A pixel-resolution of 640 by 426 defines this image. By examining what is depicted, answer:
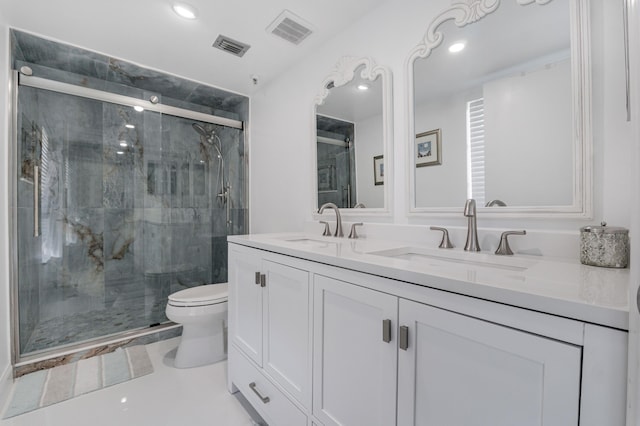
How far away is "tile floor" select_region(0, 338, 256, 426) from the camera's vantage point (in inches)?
56.8

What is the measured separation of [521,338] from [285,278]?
0.85m

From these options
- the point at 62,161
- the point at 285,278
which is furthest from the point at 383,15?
the point at 62,161

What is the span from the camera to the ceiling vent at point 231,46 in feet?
6.43

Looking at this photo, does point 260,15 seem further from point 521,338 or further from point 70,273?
point 70,273

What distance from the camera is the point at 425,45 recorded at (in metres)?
1.41

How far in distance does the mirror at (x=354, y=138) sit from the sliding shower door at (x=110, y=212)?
1208mm

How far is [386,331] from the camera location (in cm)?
79

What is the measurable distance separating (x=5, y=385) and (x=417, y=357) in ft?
7.70

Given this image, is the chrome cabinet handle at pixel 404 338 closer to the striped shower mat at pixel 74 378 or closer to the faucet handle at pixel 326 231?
the faucet handle at pixel 326 231

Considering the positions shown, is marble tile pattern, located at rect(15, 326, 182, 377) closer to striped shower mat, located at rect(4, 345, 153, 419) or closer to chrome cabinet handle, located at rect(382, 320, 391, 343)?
striped shower mat, located at rect(4, 345, 153, 419)

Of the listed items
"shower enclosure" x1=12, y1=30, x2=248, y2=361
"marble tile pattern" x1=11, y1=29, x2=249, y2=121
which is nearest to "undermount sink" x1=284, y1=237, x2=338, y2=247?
"shower enclosure" x1=12, y1=30, x2=248, y2=361

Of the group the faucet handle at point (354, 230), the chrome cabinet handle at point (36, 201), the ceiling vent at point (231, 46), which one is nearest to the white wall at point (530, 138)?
the faucet handle at point (354, 230)

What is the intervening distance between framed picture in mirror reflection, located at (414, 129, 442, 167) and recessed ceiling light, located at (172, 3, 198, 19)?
4.85ft

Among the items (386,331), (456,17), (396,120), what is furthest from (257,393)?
(456,17)
